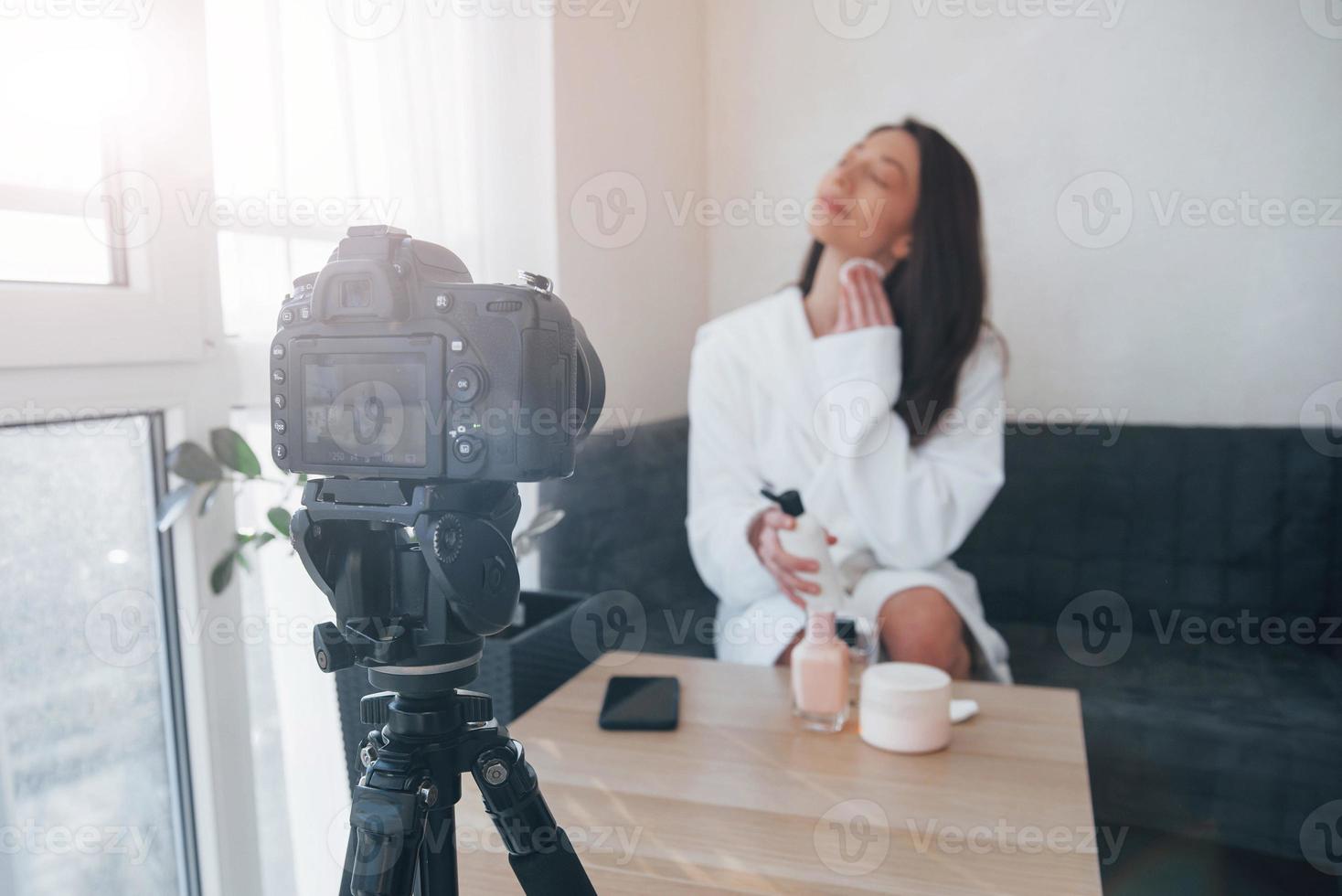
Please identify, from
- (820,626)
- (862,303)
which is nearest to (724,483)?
(862,303)

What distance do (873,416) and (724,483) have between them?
302 millimetres

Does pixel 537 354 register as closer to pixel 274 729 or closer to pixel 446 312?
pixel 446 312

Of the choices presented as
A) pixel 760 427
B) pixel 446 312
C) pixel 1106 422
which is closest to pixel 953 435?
pixel 760 427

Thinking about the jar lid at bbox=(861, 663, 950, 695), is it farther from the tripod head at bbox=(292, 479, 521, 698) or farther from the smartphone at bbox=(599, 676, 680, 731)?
the tripod head at bbox=(292, 479, 521, 698)

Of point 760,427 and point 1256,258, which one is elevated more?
point 1256,258

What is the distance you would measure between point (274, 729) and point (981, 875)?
947 millimetres

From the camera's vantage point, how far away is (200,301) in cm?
112

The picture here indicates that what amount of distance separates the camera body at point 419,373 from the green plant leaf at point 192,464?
600 millimetres

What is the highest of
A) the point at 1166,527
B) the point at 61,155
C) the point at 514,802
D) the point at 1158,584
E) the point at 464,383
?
the point at 61,155

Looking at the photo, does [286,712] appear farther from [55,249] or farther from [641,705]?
[55,249]

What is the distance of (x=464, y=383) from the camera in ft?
1.69

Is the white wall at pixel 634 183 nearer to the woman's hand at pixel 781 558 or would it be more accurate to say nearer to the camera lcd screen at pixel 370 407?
the woman's hand at pixel 781 558

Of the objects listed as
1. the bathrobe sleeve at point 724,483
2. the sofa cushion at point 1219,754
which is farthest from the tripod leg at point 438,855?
the sofa cushion at point 1219,754

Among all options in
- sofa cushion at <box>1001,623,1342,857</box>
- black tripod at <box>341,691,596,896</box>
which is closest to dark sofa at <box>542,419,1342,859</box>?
sofa cushion at <box>1001,623,1342,857</box>
